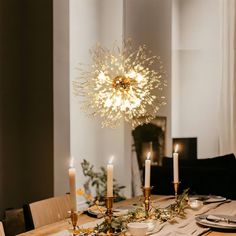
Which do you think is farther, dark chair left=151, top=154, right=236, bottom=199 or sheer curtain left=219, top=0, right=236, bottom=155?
sheer curtain left=219, top=0, right=236, bottom=155

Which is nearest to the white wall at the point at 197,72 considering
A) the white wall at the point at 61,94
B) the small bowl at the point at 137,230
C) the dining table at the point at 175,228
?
the white wall at the point at 61,94

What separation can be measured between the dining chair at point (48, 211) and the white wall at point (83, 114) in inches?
101

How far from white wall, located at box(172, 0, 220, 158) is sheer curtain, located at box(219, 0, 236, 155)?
2.10 ft

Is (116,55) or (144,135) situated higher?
(116,55)

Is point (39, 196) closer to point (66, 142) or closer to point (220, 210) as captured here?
point (66, 142)

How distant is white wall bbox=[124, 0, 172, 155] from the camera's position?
19.0 ft

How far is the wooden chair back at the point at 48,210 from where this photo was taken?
7.11 feet

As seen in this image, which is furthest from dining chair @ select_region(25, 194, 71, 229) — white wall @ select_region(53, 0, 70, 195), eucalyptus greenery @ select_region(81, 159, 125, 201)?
eucalyptus greenery @ select_region(81, 159, 125, 201)

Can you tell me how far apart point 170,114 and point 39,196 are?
3.22 meters

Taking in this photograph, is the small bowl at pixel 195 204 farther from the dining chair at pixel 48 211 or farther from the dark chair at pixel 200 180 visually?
the dark chair at pixel 200 180

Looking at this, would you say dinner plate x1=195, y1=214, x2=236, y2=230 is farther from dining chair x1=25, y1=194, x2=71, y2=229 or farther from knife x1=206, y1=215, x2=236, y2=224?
dining chair x1=25, y1=194, x2=71, y2=229

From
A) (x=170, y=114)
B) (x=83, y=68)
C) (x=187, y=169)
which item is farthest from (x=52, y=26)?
(x=170, y=114)

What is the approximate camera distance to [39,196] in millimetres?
→ 3342

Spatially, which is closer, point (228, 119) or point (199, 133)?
point (228, 119)
